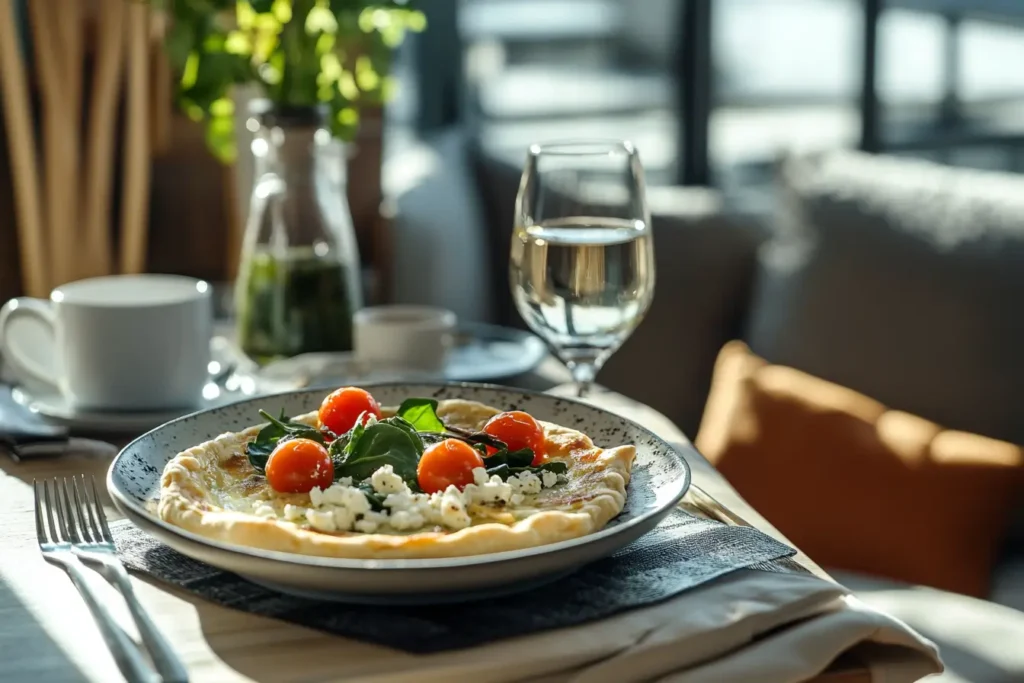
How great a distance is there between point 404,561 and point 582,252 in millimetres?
523

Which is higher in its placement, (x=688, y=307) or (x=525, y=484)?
(x=525, y=484)

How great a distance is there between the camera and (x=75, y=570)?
0.74m

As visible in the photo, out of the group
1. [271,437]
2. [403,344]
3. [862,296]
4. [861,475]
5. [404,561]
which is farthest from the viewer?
[862,296]

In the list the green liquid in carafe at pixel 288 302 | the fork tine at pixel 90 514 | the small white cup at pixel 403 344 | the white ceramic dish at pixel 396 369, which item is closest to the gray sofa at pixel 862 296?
the white ceramic dish at pixel 396 369

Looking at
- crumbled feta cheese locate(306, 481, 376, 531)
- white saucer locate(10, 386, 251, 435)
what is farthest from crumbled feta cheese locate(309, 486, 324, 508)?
white saucer locate(10, 386, 251, 435)

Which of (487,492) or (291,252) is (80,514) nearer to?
(487,492)

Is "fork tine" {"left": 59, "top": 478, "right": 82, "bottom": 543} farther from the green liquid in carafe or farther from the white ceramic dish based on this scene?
the green liquid in carafe

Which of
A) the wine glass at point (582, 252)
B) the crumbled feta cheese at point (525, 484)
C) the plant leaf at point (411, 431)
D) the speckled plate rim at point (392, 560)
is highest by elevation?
the wine glass at point (582, 252)

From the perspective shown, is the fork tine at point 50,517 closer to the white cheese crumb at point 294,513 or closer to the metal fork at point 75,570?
the metal fork at point 75,570

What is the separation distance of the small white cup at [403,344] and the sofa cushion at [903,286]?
2.83ft

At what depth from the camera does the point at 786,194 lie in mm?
2186

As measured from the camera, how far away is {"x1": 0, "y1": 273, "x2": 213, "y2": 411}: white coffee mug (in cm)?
113

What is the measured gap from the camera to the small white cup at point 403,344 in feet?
4.41

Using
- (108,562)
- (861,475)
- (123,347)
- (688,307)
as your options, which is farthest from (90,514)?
(688,307)
